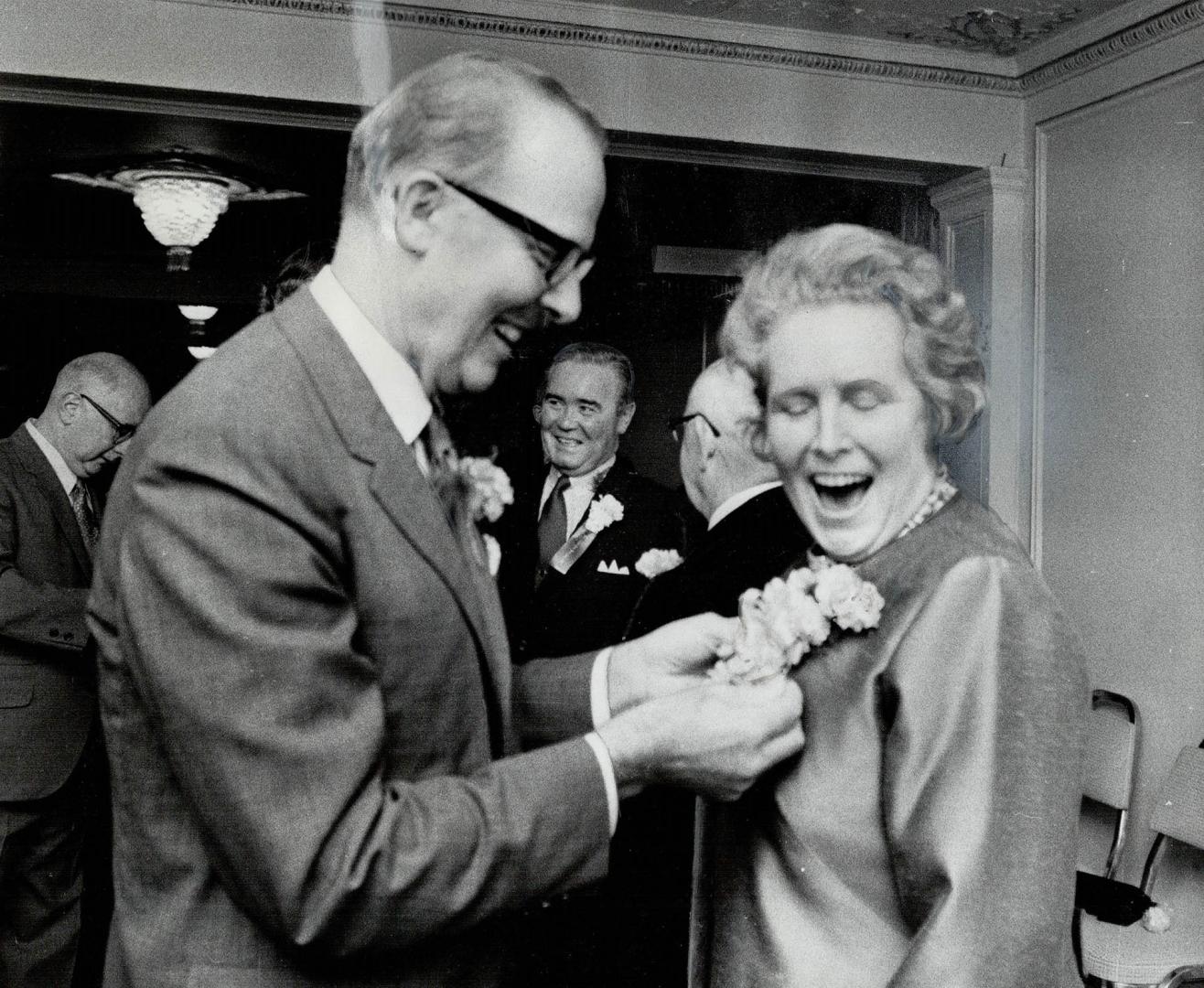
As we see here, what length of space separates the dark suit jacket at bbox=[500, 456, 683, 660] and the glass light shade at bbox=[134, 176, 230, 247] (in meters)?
2.49

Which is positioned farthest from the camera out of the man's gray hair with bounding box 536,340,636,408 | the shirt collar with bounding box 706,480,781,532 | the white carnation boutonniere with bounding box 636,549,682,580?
the man's gray hair with bounding box 536,340,636,408

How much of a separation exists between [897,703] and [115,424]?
9.27 feet

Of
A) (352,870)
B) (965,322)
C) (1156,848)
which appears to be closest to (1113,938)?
(1156,848)

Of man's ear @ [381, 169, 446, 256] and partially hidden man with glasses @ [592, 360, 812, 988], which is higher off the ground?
man's ear @ [381, 169, 446, 256]

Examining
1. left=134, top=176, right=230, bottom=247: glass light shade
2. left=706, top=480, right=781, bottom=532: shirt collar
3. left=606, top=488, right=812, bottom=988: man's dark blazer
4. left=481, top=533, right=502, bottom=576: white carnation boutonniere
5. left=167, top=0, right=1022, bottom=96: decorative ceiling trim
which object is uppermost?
left=167, top=0, right=1022, bottom=96: decorative ceiling trim

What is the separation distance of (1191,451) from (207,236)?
446 cm

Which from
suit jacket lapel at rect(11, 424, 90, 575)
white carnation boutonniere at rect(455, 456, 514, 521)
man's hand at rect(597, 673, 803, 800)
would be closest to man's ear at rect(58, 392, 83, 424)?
suit jacket lapel at rect(11, 424, 90, 575)

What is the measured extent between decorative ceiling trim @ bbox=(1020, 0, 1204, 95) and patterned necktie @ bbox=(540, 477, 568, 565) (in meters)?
2.66

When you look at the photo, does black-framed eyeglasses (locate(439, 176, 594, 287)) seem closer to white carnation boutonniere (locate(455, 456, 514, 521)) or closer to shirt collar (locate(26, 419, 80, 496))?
white carnation boutonniere (locate(455, 456, 514, 521))

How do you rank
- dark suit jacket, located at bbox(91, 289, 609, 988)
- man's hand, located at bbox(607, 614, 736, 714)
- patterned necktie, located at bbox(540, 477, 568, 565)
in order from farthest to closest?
patterned necktie, located at bbox(540, 477, 568, 565)
man's hand, located at bbox(607, 614, 736, 714)
dark suit jacket, located at bbox(91, 289, 609, 988)

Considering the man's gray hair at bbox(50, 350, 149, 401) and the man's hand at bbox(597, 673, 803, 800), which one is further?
the man's gray hair at bbox(50, 350, 149, 401)

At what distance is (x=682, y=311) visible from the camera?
6.64 metres

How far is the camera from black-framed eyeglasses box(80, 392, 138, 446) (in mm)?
3559

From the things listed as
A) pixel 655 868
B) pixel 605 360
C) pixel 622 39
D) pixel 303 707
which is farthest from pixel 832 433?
pixel 622 39
